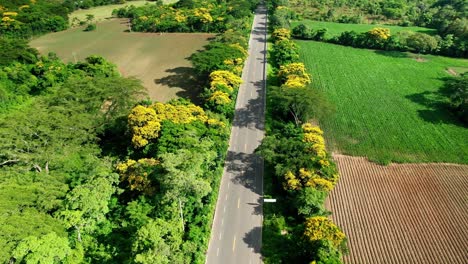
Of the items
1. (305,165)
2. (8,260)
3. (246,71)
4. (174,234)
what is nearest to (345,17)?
(246,71)

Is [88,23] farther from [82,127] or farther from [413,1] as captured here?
[413,1]

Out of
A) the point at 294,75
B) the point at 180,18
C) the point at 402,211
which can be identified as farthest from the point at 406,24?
the point at 402,211

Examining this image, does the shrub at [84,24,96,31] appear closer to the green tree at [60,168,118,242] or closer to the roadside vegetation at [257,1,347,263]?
the roadside vegetation at [257,1,347,263]

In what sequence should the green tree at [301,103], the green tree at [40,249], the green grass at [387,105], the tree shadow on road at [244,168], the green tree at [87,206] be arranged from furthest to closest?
the green tree at [301,103], the green grass at [387,105], the tree shadow on road at [244,168], the green tree at [87,206], the green tree at [40,249]

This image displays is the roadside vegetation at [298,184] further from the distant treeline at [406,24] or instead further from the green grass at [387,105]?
the distant treeline at [406,24]

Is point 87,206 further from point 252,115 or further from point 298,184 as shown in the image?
point 252,115

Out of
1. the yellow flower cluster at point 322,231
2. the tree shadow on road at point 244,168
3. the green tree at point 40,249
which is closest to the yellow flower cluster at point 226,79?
the tree shadow on road at point 244,168

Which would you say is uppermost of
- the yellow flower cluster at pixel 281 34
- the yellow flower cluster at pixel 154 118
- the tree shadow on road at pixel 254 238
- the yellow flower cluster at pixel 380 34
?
the yellow flower cluster at pixel 380 34
